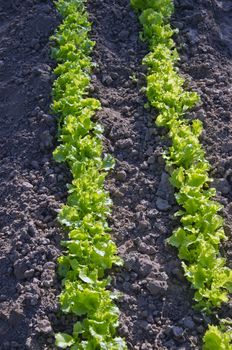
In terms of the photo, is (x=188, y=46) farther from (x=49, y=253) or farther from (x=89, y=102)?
(x=49, y=253)

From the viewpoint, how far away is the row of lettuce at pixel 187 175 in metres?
4.50

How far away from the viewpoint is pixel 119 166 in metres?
5.57

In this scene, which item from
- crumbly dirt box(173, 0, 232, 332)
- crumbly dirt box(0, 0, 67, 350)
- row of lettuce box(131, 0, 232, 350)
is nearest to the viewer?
crumbly dirt box(0, 0, 67, 350)

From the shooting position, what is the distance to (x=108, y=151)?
5.70 meters

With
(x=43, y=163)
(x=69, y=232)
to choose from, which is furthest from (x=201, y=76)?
(x=69, y=232)

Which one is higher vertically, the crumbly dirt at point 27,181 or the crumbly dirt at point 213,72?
the crumbly dirt at point 213,72

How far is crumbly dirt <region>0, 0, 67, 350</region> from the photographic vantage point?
4.38 m

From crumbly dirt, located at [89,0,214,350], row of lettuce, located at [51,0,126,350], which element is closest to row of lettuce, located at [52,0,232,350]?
row of lettuce, located at [51,0,126,350]

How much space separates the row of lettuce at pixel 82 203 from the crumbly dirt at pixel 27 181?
14cm

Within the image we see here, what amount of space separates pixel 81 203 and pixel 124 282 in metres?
0.75

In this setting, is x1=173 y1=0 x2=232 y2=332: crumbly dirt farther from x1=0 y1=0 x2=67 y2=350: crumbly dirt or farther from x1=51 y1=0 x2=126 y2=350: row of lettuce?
x1=0 y1=0 x2=67 y2=350: crumbly dirt

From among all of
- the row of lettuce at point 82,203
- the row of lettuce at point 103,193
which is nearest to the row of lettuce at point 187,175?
the row of lettuce at point 103,193

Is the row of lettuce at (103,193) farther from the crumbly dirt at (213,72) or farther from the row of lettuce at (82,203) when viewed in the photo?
the crumbly dirt at (213,72)

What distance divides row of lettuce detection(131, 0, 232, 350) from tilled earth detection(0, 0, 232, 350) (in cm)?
12
